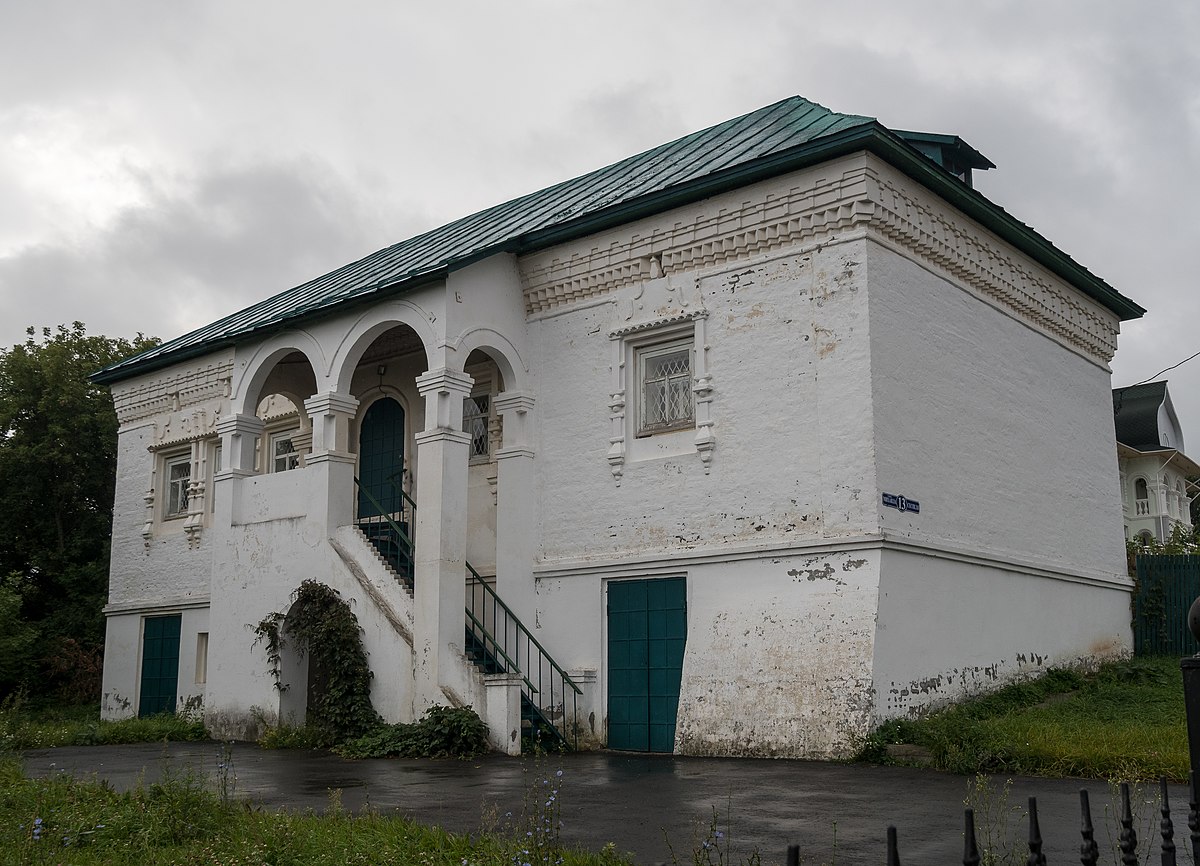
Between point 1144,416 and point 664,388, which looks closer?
point 664,388

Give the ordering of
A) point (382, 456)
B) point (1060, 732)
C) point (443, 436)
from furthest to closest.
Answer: point (382, 456)
point (443, 436)
point (1060, 732)

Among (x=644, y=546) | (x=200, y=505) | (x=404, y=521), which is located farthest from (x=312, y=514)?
(x=200, y=505)

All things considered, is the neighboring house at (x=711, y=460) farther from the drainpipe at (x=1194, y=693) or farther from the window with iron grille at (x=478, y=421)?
the drainpipe at (x=1194, y=693)

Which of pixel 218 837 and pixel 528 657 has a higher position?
pixel 528 657

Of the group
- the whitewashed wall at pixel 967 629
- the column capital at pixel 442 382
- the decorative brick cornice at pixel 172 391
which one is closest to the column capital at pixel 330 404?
the column capital at pixel 442 382

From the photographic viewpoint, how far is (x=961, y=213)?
1437 cm

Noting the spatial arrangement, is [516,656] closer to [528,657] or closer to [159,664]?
[528,657]

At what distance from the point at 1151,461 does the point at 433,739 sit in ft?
124

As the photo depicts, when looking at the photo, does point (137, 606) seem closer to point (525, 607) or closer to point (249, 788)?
point (525, 607)

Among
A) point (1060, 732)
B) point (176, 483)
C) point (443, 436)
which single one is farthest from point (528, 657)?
point (176, 483)

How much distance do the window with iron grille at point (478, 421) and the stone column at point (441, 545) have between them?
6.24 ft

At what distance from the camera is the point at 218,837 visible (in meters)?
6.96

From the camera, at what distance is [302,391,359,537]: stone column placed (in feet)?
50.8

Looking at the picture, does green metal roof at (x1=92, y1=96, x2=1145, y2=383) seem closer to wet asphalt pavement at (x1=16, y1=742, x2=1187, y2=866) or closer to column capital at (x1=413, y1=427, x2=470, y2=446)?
column capital at (x1=413, y1=427, x2=470, y2=446)
